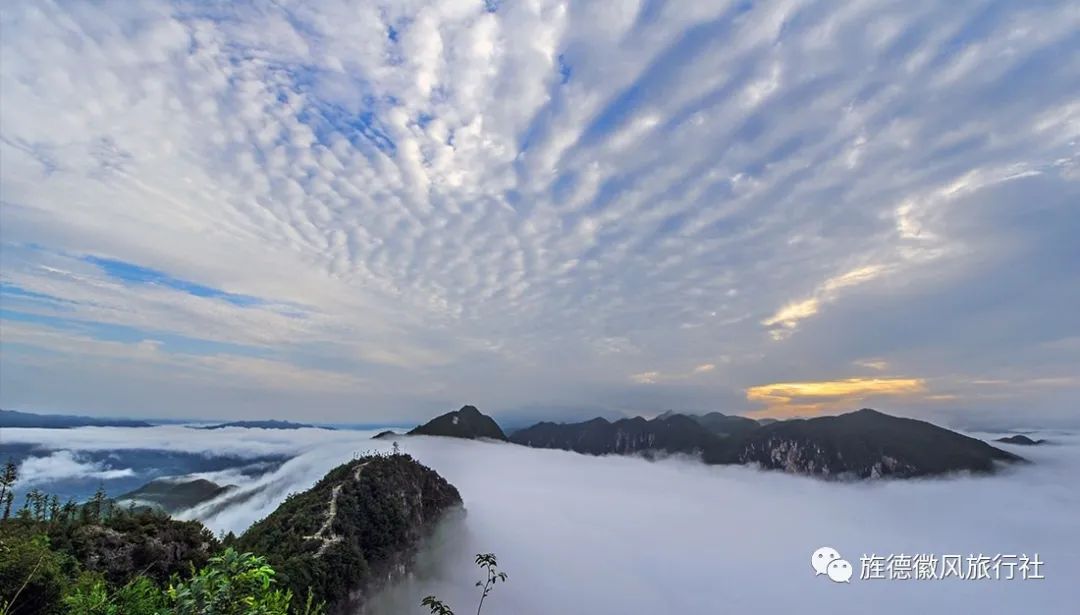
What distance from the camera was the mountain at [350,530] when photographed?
74375 mm

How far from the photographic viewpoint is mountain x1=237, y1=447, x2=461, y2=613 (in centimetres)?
7438

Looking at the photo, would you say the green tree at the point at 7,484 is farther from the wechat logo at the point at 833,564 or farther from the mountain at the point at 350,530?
the wechat logo at the point at 833,564

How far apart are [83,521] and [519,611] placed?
146m

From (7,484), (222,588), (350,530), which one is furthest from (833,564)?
(7,484)

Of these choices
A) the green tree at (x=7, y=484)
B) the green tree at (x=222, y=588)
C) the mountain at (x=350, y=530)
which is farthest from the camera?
the mountain at (x=350, y=530)

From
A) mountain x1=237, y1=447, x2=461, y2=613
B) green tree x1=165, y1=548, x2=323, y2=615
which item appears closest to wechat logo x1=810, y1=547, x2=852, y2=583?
mountain x1=237, y1=447, x2=461, y2=613

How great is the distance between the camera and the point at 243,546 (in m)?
80.1

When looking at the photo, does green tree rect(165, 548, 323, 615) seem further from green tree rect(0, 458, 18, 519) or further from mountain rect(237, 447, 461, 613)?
green tree rect(0, 458, 18, 519)

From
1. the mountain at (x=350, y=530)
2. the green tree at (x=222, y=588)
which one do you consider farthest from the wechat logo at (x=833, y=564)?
the green tree at (x=222, y=588)

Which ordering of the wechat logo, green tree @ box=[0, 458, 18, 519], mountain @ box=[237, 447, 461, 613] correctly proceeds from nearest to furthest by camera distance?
the wechat logo
green tree @ box=[0, 458, 18, 519]
mountain @ box=[237, 447, 461, 613]

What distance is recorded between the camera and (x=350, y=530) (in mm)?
89000

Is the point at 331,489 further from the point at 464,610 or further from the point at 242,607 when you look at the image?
the point at 242,607

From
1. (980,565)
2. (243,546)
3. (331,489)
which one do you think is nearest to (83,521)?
(243,546)

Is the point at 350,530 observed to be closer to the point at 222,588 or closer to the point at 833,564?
the point at 833,564
